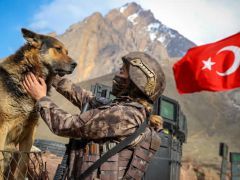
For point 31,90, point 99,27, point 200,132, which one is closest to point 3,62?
point 31,90

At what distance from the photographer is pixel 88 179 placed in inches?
110

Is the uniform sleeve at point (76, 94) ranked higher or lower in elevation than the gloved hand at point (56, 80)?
lower

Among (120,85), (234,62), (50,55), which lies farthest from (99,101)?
(234,62)

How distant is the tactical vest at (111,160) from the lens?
2.81 m

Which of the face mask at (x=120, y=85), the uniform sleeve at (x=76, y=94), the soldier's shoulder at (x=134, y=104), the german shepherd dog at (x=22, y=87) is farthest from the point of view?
the german shepherd dog at (x=22, y=87)

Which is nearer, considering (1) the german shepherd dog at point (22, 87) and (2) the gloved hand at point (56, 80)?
(2) the gloved hand at point (56, 80)

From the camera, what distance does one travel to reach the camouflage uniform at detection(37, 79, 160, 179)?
9.16ft

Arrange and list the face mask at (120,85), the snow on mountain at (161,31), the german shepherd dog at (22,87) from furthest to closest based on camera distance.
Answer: the snow on mountain at (161,31) < the german shepherd dog at (22,87) < the face mask at (120,85)

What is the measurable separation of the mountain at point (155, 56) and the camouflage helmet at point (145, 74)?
110 ft

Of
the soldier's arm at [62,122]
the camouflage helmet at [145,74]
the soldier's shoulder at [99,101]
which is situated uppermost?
the camouflage helmet at [145,74]

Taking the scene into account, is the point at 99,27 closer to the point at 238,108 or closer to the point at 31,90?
the point at 238,108

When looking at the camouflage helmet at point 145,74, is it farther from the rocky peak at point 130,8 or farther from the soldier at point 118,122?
the rocky peak at point 130,8

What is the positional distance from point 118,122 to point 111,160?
28 cm

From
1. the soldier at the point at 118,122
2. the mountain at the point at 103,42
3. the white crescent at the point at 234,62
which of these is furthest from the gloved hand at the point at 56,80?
the mountain at the point at 103,42
